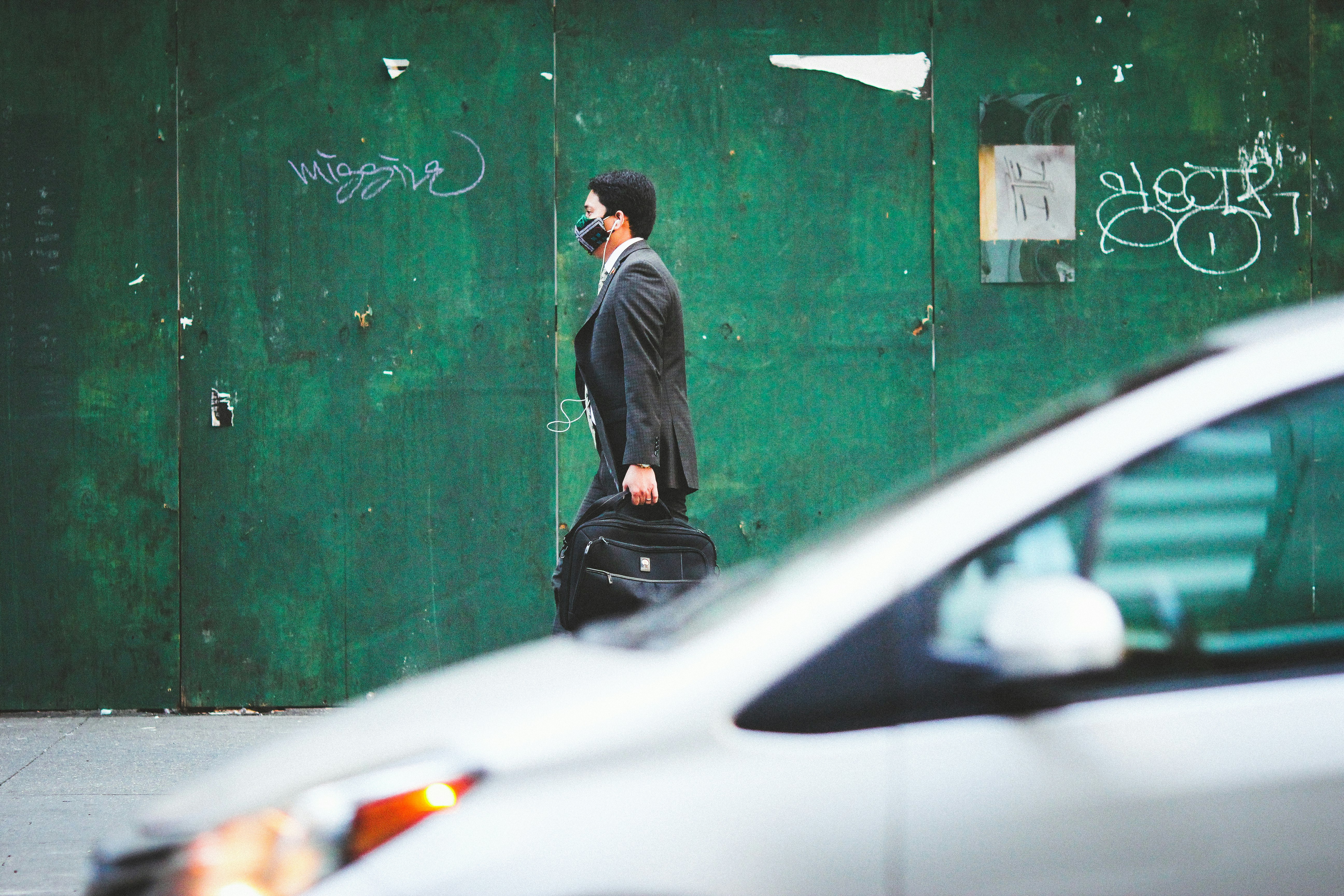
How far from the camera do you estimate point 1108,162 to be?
6.07m

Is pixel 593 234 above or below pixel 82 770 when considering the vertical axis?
above

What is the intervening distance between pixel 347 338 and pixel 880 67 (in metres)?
2.91

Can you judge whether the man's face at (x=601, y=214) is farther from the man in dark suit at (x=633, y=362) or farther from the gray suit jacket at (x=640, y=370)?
the gray suit jacket at (x=640, y=370)

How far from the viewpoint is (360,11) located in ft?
19.7

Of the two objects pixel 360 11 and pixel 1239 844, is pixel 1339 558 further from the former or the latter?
pixel 360 11

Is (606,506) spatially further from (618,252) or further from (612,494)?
(618,252)

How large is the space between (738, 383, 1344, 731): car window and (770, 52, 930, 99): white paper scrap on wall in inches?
176

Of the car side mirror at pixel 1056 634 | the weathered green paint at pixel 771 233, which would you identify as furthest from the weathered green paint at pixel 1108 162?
the car side mirror at pixel 1056 634

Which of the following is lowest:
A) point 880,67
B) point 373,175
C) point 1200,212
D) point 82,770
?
point 82,770

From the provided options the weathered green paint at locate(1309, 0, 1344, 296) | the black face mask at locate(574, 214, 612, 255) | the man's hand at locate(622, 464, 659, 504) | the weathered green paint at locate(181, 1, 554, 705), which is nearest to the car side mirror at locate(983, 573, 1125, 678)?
the man's hand at locate(622, 464, 659, 504)

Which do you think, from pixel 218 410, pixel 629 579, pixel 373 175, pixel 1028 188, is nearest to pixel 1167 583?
pixel 629 579

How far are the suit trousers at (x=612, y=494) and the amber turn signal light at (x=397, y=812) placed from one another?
2.46 m

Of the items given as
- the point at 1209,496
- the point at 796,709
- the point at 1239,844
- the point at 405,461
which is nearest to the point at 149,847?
the point at 796,709

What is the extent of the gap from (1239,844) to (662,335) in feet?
9.79
